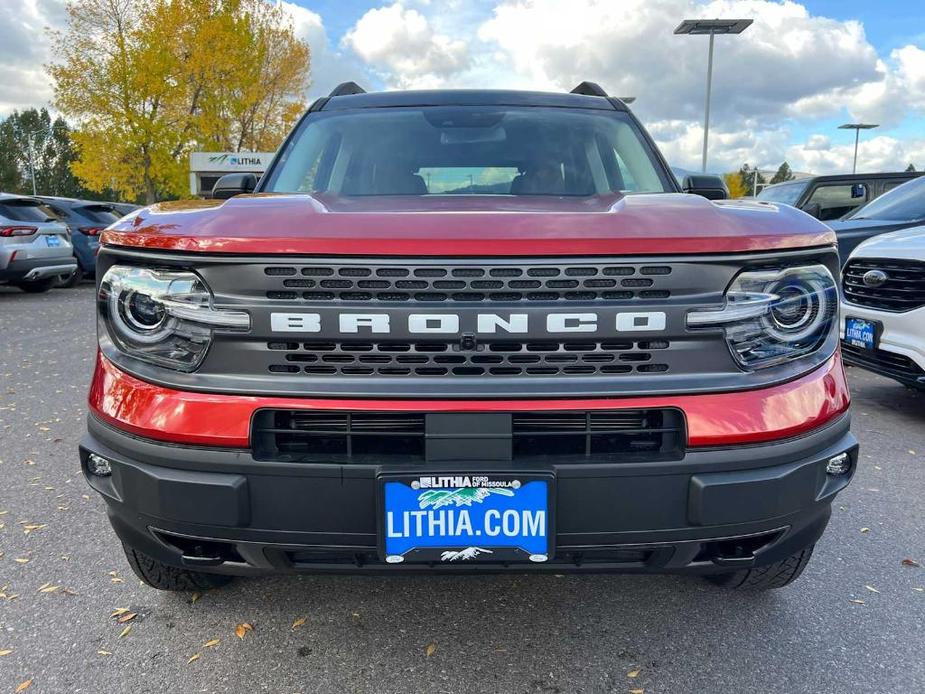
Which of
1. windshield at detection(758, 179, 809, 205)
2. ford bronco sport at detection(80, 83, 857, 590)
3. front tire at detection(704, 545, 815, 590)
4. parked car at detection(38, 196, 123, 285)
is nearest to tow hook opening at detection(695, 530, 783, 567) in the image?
ford bronco sport at detection(80, 83, 857, 590)

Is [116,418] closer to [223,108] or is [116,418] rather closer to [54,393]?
[54,393]

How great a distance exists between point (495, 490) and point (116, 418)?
98cm

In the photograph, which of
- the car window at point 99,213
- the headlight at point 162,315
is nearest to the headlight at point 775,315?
the headlight at point 162,315

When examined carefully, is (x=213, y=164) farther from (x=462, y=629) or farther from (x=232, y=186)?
(x=462, y=629)

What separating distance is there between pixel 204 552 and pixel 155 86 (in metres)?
25.6

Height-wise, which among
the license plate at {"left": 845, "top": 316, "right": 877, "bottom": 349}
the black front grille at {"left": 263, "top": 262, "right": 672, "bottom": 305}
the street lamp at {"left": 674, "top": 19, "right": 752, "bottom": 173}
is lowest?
the license plate at {"left": 845, "top": 316, "right": 877, "bottom": 349}

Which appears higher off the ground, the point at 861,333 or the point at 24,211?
the point at 24,211

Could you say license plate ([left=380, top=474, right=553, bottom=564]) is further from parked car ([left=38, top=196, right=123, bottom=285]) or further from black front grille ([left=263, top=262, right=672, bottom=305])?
parked car ([left=38, top=196, right=123, bottom=285])

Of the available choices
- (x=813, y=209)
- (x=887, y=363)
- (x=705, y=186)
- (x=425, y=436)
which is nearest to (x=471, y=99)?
(x=705, y=186)

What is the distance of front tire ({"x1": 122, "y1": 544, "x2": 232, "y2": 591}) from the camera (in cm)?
225

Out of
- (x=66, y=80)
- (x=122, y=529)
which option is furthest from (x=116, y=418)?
(x=66, y=80)

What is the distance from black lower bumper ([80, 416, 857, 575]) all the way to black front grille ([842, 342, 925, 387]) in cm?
306

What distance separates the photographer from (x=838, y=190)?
893 cm

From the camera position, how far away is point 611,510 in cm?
167
